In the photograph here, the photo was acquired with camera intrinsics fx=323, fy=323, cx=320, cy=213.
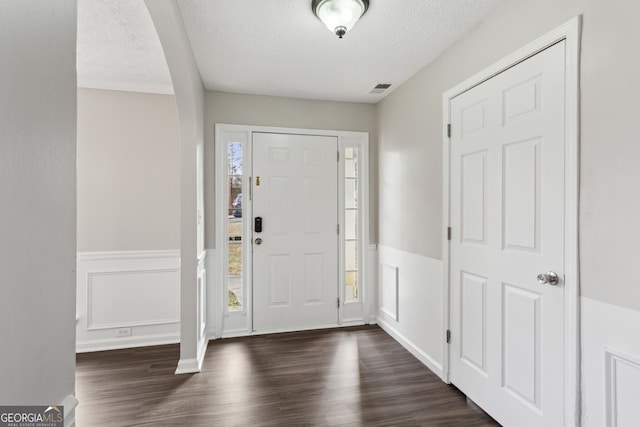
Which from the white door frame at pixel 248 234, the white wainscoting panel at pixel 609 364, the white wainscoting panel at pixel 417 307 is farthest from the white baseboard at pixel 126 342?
the white wainscoting panel at pixel 609 364

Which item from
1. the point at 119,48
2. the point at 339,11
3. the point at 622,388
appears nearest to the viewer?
the point at 622,388

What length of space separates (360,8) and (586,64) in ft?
3.71

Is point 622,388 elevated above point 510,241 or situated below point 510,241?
Result: below

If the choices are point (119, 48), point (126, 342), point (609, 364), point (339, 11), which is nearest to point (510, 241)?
point (609, 364)

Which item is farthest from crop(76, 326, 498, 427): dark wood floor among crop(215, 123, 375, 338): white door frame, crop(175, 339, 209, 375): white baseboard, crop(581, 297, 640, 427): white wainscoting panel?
crop(581, 297, 640, 427): white wainscoting panel

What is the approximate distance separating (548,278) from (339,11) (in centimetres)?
175

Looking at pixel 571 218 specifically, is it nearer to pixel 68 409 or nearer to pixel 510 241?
pixel 510 241

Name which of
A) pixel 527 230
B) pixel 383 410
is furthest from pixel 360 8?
pixel 383 410

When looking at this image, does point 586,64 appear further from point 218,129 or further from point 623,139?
point 218,129

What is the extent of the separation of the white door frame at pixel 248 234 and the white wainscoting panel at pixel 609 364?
222cm

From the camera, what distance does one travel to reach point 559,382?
153cm

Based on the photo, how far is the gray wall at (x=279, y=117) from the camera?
10.3 ft

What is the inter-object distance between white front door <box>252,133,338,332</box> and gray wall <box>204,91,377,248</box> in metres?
0.17

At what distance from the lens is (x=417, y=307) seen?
109 inches
